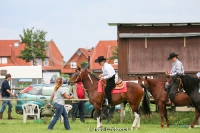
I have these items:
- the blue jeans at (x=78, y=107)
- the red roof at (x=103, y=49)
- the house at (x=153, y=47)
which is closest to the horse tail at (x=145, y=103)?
the blue jeans at (x=78, y=107)

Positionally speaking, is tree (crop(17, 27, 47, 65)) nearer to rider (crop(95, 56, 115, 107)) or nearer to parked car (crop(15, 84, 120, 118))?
parked car (crop(15, 84, 120, 118))

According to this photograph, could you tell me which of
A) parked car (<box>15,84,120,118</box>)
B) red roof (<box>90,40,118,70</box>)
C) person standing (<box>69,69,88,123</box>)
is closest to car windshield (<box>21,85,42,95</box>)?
parked car (<box>15,84,120,118</box>)

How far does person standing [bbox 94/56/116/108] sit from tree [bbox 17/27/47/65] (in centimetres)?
5669

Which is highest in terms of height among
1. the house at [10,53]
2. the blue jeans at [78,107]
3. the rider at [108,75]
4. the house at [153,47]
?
the house at [10,53]

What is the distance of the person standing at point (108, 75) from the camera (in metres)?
18.8

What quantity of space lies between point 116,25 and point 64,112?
9778 mm

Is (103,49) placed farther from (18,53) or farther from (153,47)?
(153,47)

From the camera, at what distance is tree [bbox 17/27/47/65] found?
7512 cm

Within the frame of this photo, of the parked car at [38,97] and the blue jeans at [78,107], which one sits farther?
the parked car at [38,97]

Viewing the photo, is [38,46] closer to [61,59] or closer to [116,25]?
[61,59]

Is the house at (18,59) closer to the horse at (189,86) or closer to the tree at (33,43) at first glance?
the tree at (33,43)

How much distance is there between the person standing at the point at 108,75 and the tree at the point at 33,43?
56694 mm

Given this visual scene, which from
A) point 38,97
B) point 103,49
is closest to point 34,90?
point 38,97

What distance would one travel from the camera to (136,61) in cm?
2714
